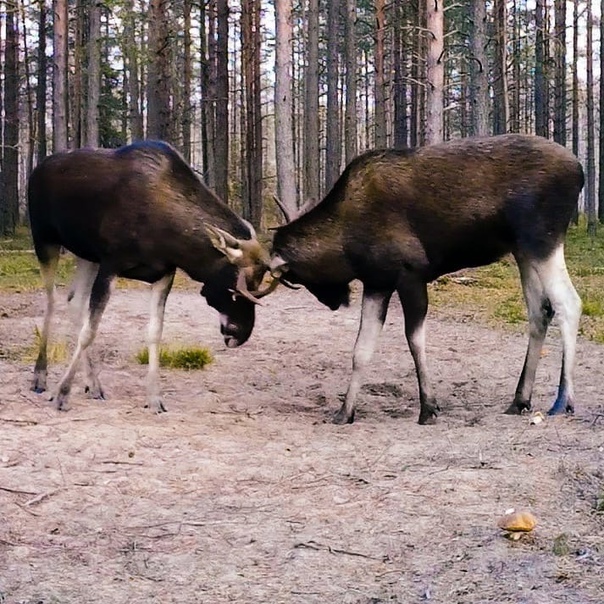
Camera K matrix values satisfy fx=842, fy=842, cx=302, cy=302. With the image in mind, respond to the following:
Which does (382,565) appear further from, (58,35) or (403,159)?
(58,35)

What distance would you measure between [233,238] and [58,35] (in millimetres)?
15142

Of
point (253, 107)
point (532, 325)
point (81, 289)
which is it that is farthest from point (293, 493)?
point (253, 107)

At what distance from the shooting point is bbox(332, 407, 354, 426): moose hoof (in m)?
6.78

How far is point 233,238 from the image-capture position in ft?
22.6

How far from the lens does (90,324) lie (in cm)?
697

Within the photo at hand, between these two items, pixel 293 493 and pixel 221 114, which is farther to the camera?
pixel 221 114

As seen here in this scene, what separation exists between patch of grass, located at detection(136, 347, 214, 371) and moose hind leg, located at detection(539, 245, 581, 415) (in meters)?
3.76

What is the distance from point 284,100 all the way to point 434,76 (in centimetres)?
358

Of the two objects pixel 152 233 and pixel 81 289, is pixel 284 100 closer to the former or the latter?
pixel 81 289

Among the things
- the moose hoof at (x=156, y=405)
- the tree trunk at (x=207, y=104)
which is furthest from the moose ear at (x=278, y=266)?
the tree trunk at (x=207, y=104)

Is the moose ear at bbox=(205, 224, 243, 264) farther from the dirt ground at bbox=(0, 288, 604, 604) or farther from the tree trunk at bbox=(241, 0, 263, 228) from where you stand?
the tree trunk at bbox=(241, 0, 263, 228)

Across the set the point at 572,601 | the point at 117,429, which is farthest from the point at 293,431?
the point at 572,601

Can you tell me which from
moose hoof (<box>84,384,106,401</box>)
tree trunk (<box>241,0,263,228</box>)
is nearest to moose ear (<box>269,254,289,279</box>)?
moose hoof (<box>84,384,106,401</box>)

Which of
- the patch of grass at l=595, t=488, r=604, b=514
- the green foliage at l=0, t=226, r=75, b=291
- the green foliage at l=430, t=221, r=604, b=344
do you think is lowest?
the green foliage at l=0, t=226, r=75, b=291
